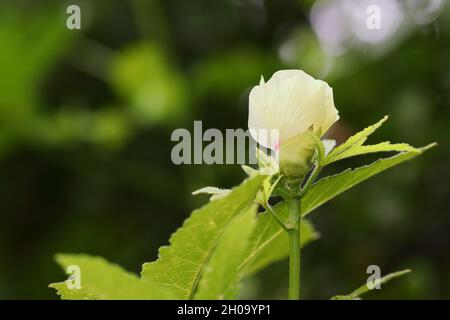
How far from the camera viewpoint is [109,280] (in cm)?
27

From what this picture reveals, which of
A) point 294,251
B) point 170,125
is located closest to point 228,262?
point 294,251

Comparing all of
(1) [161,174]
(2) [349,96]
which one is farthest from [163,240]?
(2) [349,96]

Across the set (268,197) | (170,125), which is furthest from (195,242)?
(170,125)

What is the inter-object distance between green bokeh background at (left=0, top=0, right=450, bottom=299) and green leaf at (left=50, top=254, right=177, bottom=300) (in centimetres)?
83

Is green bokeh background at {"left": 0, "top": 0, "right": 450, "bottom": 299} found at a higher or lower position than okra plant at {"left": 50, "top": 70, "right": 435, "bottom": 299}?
higher

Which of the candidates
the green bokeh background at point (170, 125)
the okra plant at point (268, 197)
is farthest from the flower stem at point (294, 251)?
the green bokeh background at point (170, 125)

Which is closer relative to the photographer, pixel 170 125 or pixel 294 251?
pixel 294 251

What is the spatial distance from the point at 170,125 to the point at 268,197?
1.01 meters

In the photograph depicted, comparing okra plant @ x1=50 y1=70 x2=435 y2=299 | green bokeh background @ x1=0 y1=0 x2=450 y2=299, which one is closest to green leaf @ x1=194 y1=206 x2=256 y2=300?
okra plant @ x1=50 y1=70 x2=435 y2=299

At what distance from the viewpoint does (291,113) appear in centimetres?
33

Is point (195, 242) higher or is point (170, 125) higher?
point (170, 125)

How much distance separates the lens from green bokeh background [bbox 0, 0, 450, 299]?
1176 millimetres

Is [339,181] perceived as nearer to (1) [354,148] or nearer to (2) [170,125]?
(1) [354,148]

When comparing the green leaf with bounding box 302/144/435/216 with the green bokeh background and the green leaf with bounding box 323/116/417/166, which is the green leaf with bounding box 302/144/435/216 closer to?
the green leaf with bounding box 323/116/417/166
